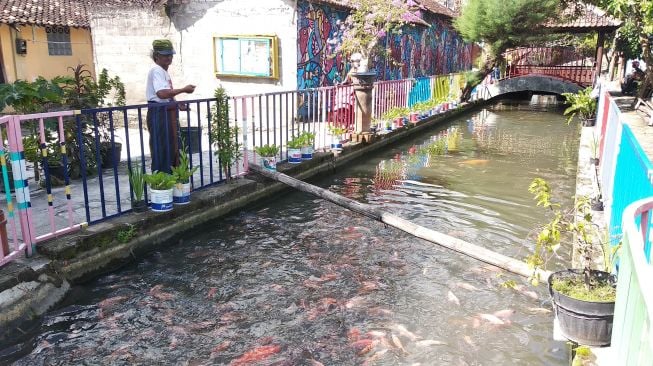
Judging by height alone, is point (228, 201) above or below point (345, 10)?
below

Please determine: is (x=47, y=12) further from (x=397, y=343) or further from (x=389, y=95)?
(x=397, y=343)

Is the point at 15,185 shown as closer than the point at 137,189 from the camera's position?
Yes

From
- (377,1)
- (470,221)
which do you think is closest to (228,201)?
(470,221)

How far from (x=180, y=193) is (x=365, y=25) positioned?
10.2m

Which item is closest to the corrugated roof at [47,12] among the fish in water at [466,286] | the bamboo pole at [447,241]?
the bamboo pole at [447,241]

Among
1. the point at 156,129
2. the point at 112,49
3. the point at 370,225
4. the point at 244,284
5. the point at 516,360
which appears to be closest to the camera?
the point at 516,360

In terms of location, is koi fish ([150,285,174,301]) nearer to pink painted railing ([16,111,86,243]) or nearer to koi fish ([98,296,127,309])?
koi fish ([98,296,127,309])

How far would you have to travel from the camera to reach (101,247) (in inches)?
227

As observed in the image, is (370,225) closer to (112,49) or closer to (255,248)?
(255,248)

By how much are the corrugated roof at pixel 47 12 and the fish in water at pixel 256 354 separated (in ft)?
48.1

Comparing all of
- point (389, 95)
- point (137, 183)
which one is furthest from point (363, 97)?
point (137, 183)

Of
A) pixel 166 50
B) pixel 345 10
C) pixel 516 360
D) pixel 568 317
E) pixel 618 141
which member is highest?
pixel 345 10

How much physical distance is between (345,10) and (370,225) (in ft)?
34.4

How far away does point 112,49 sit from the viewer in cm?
1603
